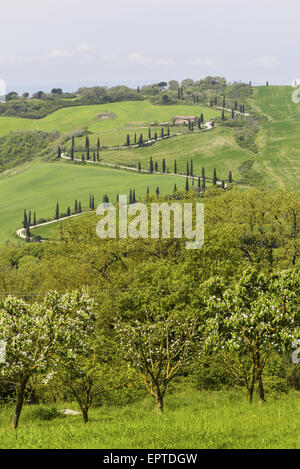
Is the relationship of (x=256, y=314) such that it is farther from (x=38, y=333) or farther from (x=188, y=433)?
(x=38, y=333)

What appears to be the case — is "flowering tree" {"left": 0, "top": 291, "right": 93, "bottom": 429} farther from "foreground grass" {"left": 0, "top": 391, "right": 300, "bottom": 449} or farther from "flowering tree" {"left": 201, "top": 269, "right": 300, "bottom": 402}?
"flowering tree" {"left": 201, "top": 269, "right": 300, "bottom": 402}

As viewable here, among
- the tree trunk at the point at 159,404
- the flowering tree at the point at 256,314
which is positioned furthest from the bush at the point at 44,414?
the flowering tree at the point at 256,314

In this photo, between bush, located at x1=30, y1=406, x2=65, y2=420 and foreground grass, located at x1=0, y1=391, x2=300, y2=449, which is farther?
bush, located at x1=30, y1=406, x2=65, y2=420

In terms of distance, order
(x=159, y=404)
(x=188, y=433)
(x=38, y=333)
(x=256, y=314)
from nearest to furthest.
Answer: (x=188, y=433), (x=256, y=314), (x=38, y=333), (x=159, y=404)

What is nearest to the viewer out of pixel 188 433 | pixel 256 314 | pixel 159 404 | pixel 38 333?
pixel 188 433

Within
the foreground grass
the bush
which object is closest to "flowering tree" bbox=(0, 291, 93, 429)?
the foreground grass

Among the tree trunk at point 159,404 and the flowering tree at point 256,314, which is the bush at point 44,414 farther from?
the flowering tree at point 256,314

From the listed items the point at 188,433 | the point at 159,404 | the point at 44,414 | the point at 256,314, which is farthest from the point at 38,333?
the point at 256,314
